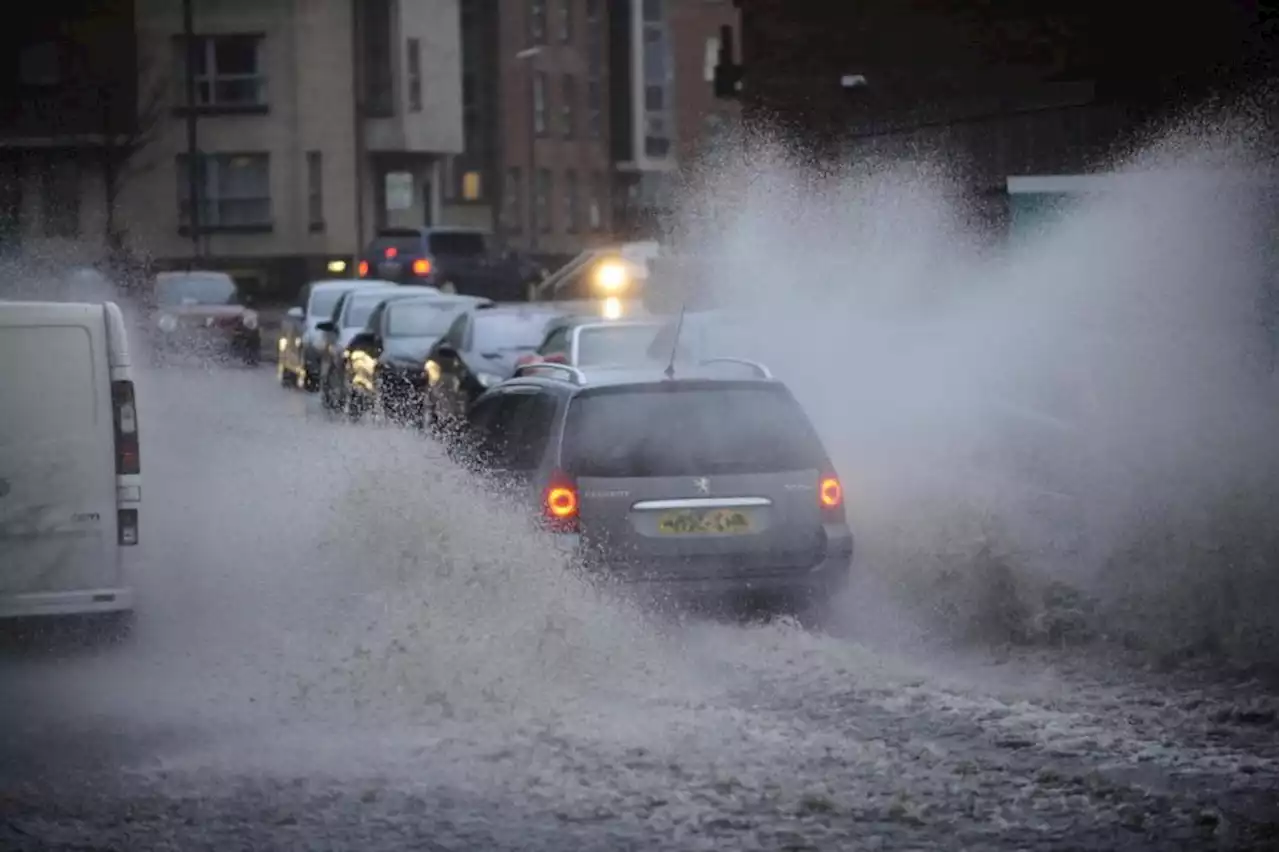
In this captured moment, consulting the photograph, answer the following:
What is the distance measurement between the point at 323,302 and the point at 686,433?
22.8 meters

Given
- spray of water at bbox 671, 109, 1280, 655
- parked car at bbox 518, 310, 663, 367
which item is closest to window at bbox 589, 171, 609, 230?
spray of water at bbox 671, 109, 1280, 655

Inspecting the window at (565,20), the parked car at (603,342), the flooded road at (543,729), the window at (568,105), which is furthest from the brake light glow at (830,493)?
the window at (568,105)

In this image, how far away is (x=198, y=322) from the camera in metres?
38.3

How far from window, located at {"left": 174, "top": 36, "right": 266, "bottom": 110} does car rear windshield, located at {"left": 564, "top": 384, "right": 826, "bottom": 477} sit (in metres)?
51.7

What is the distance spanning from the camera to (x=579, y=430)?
11.4 metres

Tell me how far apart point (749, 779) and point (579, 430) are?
10.8 ft

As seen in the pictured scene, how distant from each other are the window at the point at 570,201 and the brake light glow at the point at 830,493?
61.6m

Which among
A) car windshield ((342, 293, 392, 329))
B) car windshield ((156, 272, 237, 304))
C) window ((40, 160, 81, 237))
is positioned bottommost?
car windshield ((342, 293, 392, 329))

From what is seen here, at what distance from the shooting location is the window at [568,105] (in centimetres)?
7312

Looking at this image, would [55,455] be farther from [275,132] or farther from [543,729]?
[275,132]

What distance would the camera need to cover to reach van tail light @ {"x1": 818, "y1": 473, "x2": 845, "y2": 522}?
11.6 meters

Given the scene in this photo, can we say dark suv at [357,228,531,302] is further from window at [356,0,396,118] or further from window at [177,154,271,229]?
window at [356,0,396,118]

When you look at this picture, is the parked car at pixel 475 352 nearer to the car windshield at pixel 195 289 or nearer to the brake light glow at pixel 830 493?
the brake light glow at pixel 830 493

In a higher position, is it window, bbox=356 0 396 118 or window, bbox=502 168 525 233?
window, bbox=356 0 396 118
